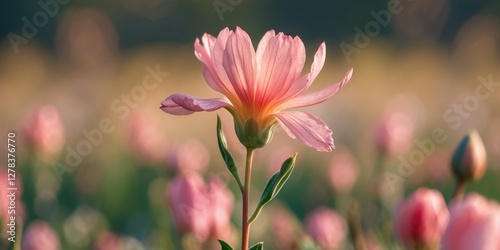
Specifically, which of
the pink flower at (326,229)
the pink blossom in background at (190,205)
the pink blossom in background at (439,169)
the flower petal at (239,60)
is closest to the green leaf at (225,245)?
the flower petal at (239,60)

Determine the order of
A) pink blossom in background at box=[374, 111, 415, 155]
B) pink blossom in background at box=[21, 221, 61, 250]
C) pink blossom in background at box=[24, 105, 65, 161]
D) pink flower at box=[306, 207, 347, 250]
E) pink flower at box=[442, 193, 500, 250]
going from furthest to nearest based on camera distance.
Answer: pink blossom in background at box=[374, 111, 415, 155] < pink blossom in background at box=[24, 105, 65, 161] < pink flower at box=[306, 207, 347, 250] < pink blossom in background at box=[21, 221, 61, 250] < pink flower at box=[442, 193, 500, 250]

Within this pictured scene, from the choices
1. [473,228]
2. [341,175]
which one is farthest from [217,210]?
[341,175]

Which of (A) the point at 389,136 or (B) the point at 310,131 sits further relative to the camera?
(A) the point at 389,136

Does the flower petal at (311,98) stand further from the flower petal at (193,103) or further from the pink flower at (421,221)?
the pink flower at (421,221)

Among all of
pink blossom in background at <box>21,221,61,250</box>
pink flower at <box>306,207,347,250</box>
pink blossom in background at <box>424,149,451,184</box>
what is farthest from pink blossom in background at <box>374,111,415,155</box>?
pink blossom in background at <box>21,221,61,250</box>

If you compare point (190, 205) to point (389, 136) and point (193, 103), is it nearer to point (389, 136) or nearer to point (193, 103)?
point (193, 103)

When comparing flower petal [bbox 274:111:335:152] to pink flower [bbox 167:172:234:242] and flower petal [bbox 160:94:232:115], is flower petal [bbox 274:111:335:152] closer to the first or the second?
flower petal [bbox 160:94:232:115]
